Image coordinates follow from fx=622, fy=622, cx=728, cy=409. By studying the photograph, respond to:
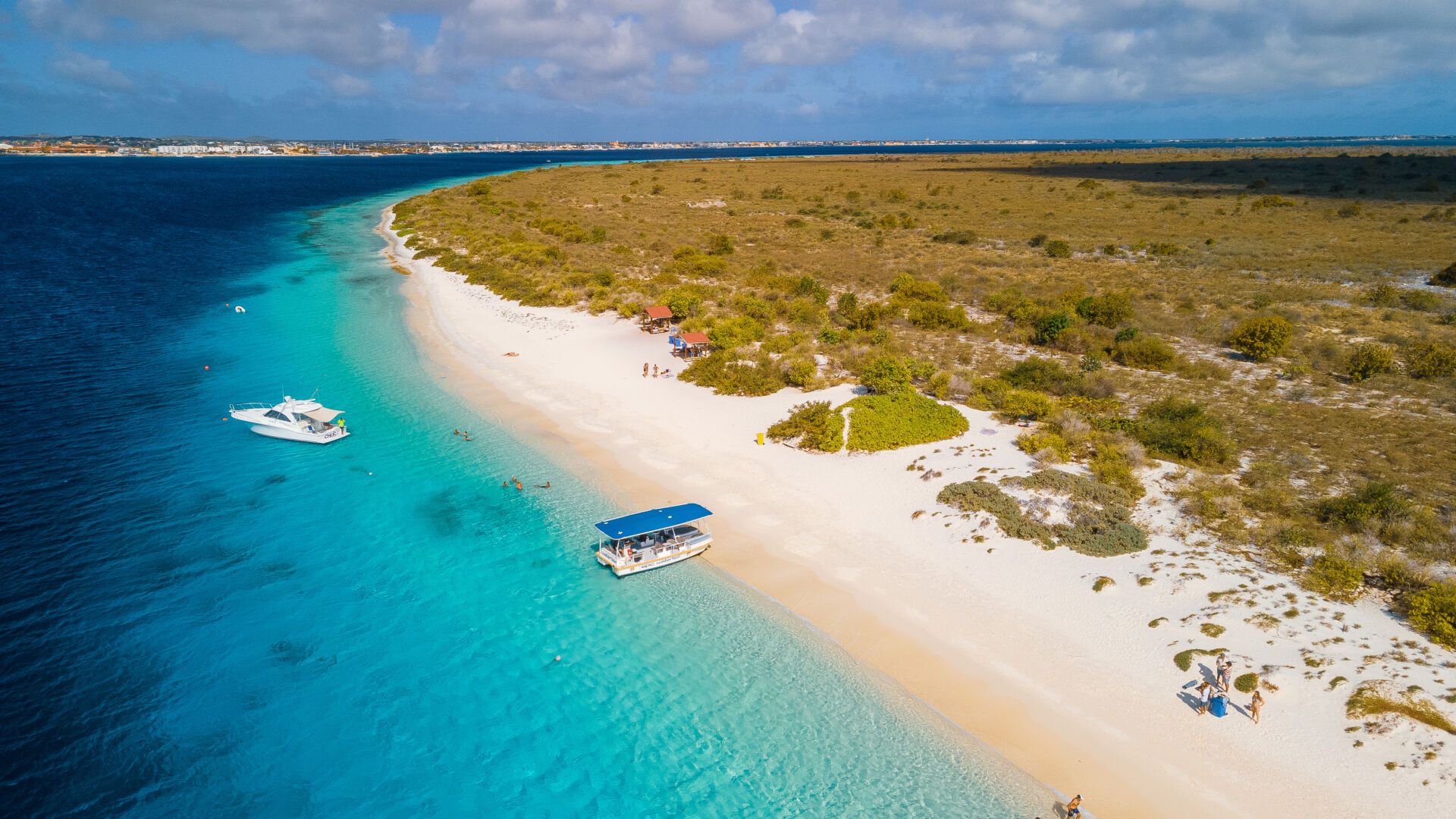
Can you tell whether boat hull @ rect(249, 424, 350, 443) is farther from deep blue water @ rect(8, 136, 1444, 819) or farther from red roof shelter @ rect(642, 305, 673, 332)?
red roof shelter @ rect(642, 305, 673, 332)

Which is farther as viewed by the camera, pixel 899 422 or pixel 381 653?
pixel 899 422

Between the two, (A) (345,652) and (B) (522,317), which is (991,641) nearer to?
(A) (345,652)

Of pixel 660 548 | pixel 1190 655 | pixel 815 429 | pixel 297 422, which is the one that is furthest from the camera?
pixel 297 422

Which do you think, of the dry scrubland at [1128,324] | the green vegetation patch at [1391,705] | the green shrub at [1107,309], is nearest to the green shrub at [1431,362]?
the dry scrubland at [1128,324]

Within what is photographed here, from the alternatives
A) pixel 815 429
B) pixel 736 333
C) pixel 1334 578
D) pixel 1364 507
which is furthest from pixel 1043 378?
pixel 736 333

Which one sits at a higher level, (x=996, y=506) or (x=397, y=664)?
(x=996, y=506)

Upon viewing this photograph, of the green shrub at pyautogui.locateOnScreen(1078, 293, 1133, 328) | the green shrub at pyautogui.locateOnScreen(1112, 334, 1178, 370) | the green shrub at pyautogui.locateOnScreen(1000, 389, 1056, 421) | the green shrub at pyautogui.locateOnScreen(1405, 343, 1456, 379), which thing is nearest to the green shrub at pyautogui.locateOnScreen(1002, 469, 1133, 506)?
the green shrub at pyautogui.locateOnScreen(1000, 389, 1056, 421)

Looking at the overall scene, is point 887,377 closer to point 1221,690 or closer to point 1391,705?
point 1221,690
